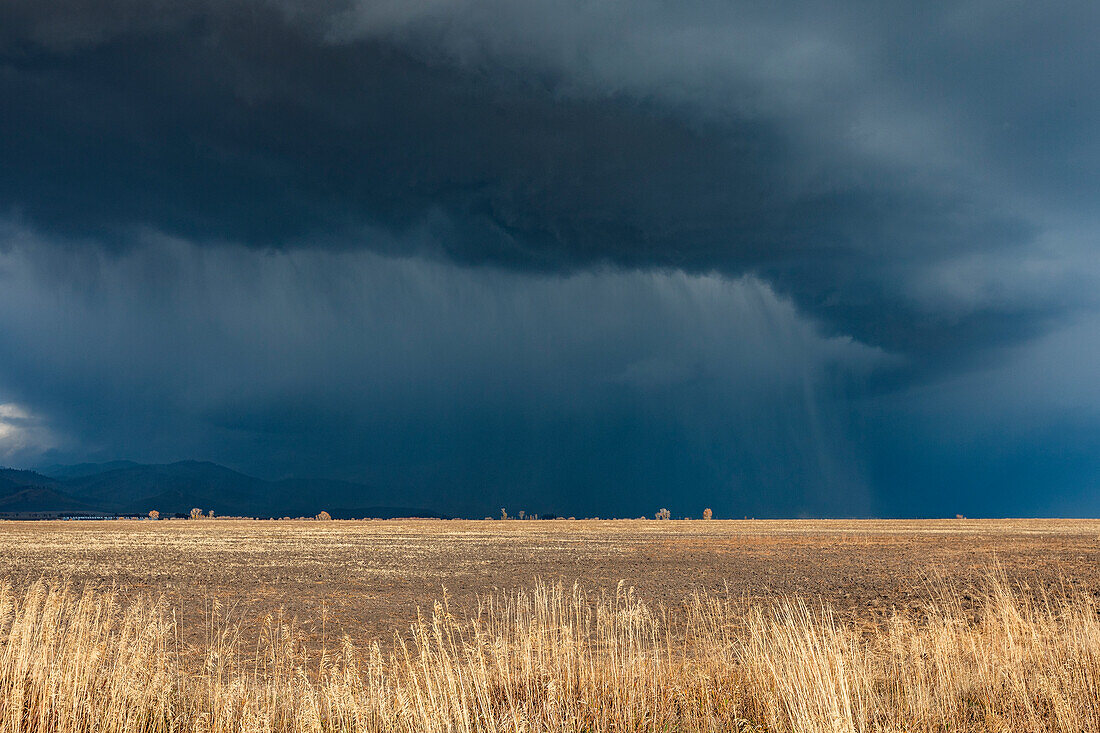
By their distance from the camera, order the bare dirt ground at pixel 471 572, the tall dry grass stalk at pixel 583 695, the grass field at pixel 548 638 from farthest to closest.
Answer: the bare dirt ground at pixel 471 572, the grass field at pixel 548 638, the tall dry grass stalk at pixel 583 695

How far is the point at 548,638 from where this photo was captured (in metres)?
14.6

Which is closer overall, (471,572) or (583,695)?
(583,695)

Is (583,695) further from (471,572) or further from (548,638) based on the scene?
(471,572)

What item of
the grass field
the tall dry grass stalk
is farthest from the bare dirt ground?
the tall dry grass stalk

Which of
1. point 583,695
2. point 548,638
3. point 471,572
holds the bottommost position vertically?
point 583,695

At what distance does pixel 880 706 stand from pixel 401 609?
16559 millimetres

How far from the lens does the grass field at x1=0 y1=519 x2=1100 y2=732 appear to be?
9586 mm

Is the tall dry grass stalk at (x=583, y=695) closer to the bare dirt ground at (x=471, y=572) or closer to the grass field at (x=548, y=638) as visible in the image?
the grass field at (x=548, y=638)

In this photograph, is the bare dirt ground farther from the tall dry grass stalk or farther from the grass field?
the tall dry grass stalk

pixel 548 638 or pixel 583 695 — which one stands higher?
pixel 548 638

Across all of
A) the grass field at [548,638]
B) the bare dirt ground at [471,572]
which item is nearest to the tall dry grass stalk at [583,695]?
the grass field at [548,638]

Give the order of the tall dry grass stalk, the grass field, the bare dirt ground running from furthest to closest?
1. the bare dirt ground
2. the grass field
3. the tall dry grass stalk

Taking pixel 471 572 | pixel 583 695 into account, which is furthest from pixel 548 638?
pixel 471 572

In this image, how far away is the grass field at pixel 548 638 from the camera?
9586 millimetres
